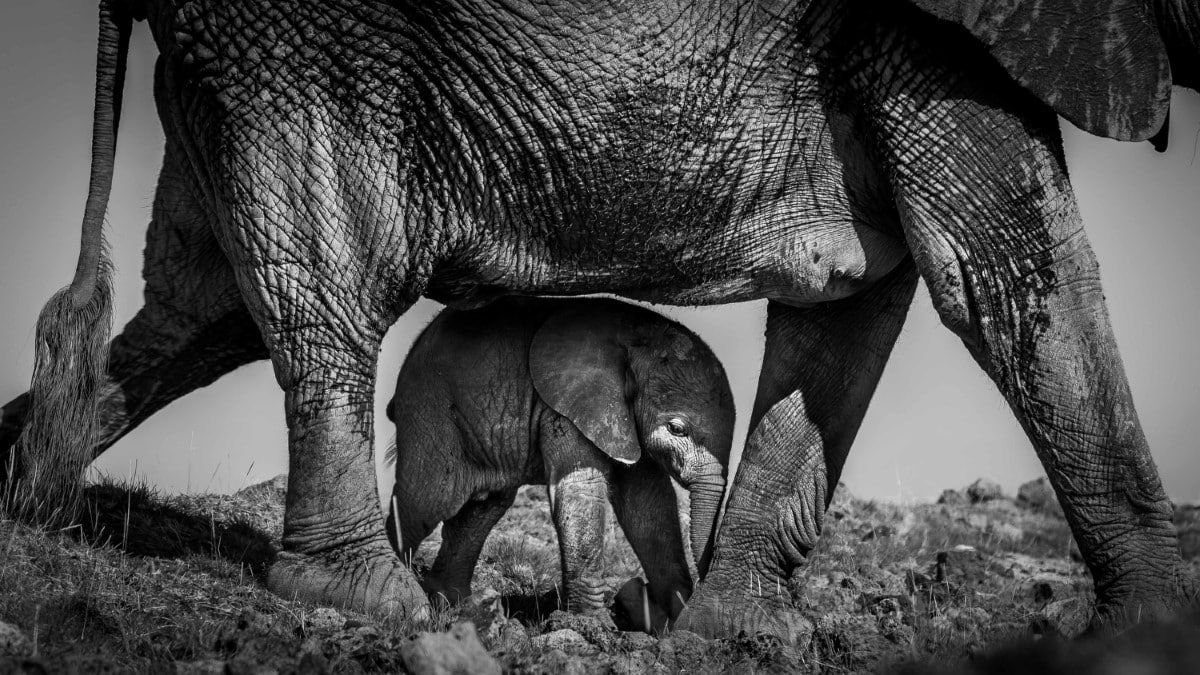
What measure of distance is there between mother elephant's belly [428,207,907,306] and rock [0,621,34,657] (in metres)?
2.78

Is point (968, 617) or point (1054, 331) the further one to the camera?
point (968, 617)

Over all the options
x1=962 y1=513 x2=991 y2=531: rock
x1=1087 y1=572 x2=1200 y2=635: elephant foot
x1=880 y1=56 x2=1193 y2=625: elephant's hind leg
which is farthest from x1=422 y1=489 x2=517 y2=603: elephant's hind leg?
x1=962 y1=513 x2=991 y2=531: rock

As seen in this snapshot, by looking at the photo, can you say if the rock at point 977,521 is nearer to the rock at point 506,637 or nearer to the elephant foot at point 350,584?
the elephant foot at point 350,584

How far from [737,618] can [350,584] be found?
1805 millimetres

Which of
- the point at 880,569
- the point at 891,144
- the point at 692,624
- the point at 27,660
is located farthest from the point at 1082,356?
the point at 27,660

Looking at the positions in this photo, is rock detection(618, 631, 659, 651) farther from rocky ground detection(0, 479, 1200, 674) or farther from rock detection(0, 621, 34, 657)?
rock detection(0, 621, 34, 657)

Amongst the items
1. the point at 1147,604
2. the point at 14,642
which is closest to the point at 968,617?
the point at 1147,604

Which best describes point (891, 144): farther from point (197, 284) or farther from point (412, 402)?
point (197, 284)

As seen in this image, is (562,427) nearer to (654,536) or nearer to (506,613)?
(654,536)

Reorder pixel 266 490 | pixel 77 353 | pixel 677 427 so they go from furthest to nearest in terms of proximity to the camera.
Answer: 1. pixel 266 490
2. pixel 677 427
3. pixel 77 353

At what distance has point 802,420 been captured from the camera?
730cm

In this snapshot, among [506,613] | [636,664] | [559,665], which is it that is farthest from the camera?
[506,613]

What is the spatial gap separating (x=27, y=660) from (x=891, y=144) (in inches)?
154

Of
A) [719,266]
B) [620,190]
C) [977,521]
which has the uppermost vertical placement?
[620,190]
